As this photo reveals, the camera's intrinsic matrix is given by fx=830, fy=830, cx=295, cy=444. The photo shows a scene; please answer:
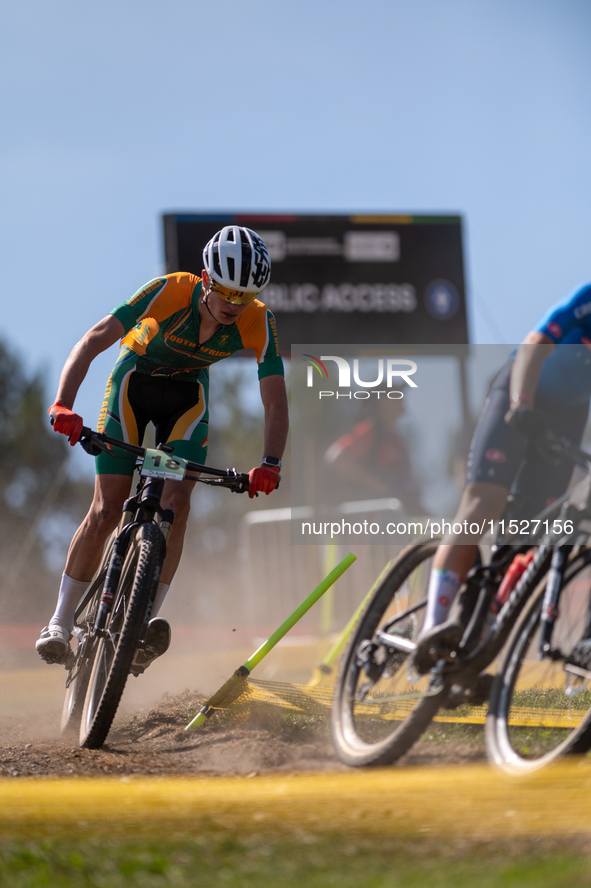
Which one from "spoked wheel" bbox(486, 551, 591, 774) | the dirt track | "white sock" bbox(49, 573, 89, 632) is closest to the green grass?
"spoked wheel" bbox(486, 551, 591, 774)

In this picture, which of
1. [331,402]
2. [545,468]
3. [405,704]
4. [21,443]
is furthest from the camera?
[21,443]

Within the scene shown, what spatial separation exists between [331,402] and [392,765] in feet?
63.7

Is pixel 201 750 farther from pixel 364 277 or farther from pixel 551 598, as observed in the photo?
pixel 364 277

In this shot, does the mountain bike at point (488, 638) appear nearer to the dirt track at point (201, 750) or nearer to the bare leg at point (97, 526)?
the dirt track at point (201, 750)

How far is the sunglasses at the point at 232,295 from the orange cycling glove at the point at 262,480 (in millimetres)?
921

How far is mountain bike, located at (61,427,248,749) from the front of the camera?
404cm

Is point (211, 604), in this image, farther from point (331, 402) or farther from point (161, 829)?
point (161, 829)

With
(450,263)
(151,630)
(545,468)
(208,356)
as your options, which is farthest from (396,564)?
(450,263)

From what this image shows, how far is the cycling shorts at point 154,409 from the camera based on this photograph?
496 centimetres

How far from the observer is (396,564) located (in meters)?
4.10

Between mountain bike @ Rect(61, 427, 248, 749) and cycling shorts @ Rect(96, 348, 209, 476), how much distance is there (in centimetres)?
53

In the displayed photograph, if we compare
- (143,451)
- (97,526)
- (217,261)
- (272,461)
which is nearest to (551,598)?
(272,461)

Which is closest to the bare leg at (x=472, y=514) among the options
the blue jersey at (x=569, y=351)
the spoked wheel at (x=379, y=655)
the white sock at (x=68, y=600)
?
the spoked wheel at (x=379, y=655)

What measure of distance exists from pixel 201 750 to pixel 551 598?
2.06 m
